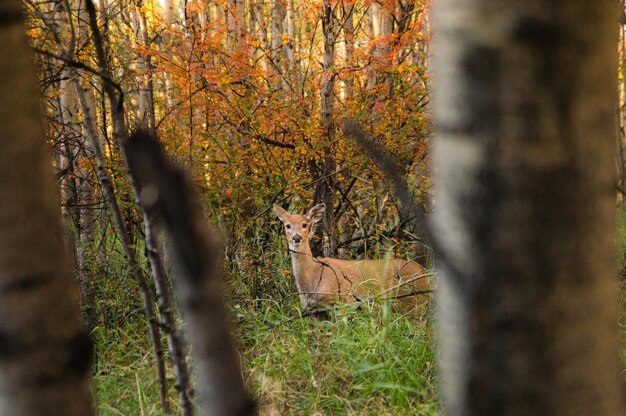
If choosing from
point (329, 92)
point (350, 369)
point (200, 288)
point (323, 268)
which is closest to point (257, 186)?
point (323, 268)

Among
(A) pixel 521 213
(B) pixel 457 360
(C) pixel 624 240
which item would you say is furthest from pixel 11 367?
(C) pixel 624 240

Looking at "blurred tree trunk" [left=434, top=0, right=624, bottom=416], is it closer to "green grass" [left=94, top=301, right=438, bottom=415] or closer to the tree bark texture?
the tree bark texture

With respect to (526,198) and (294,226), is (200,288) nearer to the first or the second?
(526,198)

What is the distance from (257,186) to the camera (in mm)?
7941

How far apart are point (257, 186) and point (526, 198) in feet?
23.8

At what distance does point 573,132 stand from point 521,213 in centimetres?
10

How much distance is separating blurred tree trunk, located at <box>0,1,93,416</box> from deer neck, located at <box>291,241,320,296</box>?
239 inches

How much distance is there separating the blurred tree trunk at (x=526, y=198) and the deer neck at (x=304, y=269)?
6.57 meters

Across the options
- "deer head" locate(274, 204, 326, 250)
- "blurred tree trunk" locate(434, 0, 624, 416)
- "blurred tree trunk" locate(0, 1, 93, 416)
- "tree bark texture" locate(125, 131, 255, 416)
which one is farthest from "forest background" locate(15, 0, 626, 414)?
"blurred tree trunk" locate(434, 0, 624, 416)

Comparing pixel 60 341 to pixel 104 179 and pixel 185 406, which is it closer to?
pixel 185 406

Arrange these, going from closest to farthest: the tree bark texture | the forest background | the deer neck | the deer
→ the tree bark texture
the forest background
the deer
the deer neck

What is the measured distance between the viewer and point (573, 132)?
2.48ft

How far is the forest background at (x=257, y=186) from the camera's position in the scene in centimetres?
385

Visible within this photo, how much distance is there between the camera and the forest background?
3854 millimetres
